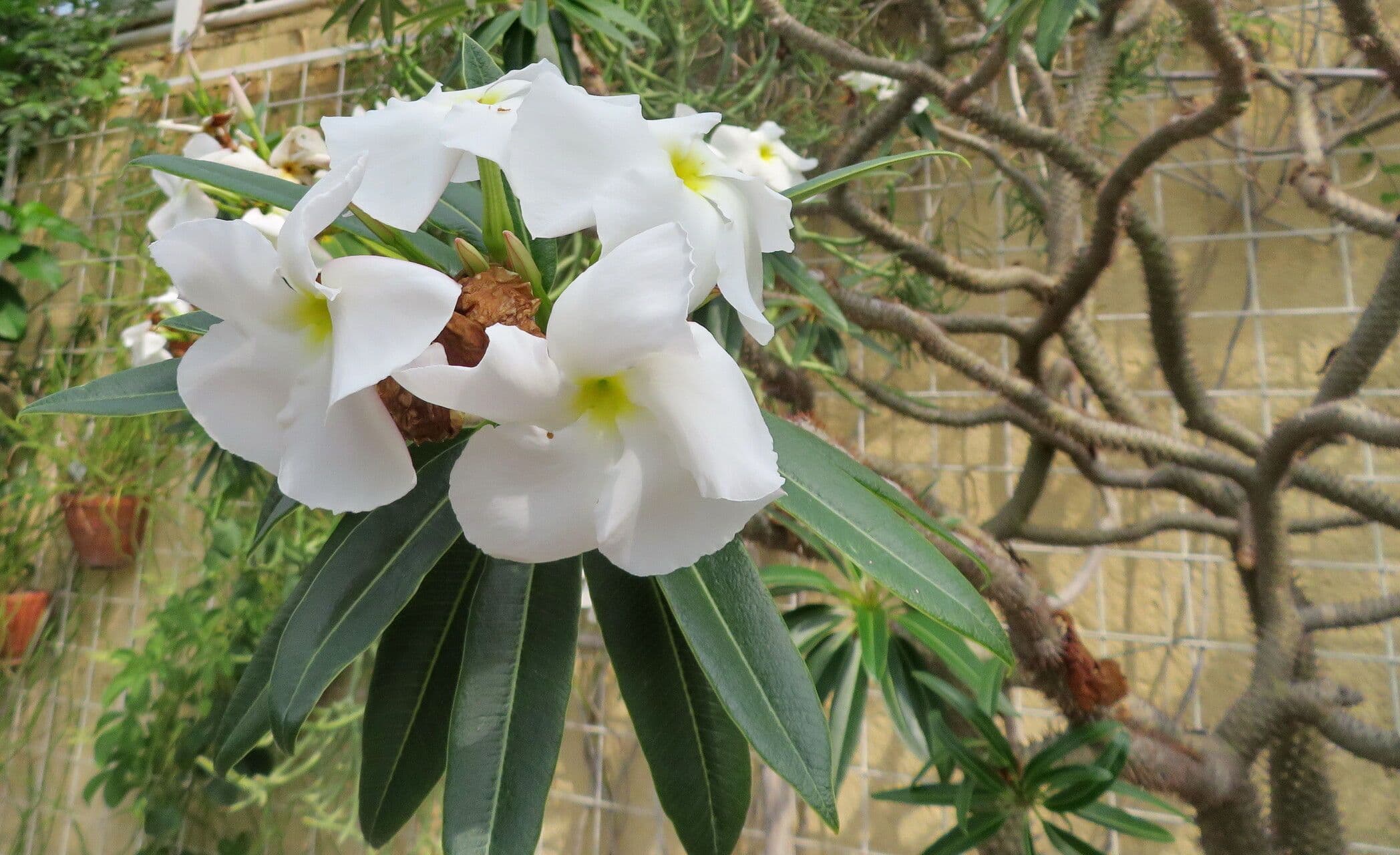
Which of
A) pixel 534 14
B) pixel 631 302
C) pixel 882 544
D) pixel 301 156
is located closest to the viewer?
pixel 631 302

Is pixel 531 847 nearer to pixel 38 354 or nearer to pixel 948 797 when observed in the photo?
pixel 948 797

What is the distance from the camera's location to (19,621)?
1.88 m

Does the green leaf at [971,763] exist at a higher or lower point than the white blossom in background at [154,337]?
lower

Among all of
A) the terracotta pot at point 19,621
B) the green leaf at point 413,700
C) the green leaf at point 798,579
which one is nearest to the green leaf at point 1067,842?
the green leaf at point 798,579

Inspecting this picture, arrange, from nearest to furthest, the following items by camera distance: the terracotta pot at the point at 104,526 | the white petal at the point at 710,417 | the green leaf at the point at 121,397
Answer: the white petal at the point at 710,417 < the green leaf at the point at 121,397 < the terracotta pot at the point at 104,526

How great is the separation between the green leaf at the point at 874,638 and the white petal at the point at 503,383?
20.1 inches

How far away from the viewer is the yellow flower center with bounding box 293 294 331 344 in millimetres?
298

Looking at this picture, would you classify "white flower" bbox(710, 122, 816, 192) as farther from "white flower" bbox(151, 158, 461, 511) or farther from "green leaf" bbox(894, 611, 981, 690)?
"white flower" bbox(151, 158, 461, 511)

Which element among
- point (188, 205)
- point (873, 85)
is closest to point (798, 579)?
point (188, 205)

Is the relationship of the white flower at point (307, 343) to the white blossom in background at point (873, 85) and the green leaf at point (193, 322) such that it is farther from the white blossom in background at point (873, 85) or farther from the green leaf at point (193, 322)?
the white blossom in background at point (873, 85)

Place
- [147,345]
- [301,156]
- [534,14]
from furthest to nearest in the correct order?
[147,345]
[534,14]
[301,156]

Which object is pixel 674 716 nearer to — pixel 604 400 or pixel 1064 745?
pixel 604 400

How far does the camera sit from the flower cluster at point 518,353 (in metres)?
0.26

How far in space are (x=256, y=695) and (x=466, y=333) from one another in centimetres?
28
